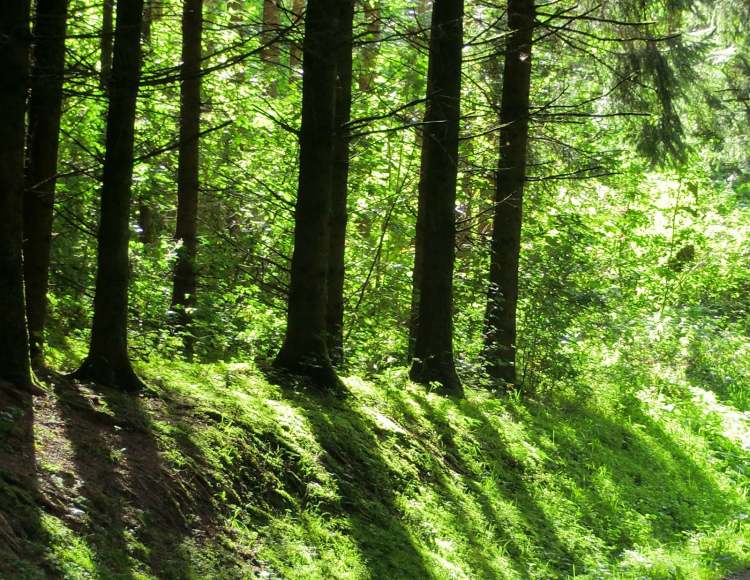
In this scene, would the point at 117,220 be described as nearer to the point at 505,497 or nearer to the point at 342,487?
the point at 342,487

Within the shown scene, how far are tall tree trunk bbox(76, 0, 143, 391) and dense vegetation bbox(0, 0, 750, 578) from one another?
24 mm

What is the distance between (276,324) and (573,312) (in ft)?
14.4

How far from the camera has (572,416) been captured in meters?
11.6

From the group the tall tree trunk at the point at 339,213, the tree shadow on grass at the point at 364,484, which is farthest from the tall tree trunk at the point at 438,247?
the tree shadow on grass at the point at 364,484

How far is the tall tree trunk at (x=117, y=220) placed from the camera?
6.58 meters

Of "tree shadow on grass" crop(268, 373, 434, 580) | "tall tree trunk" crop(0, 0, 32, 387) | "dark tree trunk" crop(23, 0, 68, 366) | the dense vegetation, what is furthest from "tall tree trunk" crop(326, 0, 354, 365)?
"tall tree trunk" crop(0, 0, 32, 387)

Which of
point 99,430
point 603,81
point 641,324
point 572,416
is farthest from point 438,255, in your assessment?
point 641,324

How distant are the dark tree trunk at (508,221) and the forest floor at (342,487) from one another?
1104 mm

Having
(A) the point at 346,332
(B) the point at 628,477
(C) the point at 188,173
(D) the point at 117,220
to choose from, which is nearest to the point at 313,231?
(D) the point at 117,220

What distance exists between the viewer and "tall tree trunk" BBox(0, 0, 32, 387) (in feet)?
18.9

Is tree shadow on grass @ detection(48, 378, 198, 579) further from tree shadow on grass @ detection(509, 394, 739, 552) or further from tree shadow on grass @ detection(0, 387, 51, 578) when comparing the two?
tree shadow on grass @ detection(509, 394, 739, 552)

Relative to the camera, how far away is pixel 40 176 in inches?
266

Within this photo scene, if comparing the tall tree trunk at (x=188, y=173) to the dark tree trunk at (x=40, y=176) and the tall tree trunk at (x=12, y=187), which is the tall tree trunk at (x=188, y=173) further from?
the tall tree trunk at (x=12, y=187)

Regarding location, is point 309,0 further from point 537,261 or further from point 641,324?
point 641,324
